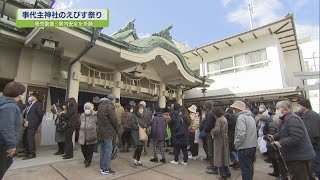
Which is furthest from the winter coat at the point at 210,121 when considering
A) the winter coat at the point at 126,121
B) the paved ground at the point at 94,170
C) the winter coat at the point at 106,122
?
the winter coat at the point at 126,121

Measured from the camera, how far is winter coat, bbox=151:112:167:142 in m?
5.99

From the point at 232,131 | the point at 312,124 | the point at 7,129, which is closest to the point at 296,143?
the point at 312,124

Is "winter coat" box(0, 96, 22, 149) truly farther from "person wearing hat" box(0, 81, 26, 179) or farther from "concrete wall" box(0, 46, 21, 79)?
"concrete wall" box(0, 46, 21, 79)

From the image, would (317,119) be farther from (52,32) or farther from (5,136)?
(52,32)

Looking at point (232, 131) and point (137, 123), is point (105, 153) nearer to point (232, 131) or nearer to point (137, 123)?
point (137, 123)

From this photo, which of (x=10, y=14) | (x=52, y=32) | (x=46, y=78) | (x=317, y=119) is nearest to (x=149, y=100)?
(x=46, y=78)

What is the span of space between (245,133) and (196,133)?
2.92 m

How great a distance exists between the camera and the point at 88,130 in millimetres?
5105

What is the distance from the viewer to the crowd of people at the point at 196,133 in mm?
3301

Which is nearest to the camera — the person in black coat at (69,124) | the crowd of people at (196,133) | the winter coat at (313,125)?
the crowd of people at (196,133)

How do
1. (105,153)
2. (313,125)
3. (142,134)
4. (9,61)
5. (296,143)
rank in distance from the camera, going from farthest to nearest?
(9,61), (142,134), (105,153), (313,125), (296,143)

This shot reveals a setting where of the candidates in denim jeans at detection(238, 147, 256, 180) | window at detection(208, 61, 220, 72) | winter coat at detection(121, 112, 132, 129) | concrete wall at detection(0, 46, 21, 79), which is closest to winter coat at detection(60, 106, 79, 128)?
winter coat at detection(121, 112, 132, 129)

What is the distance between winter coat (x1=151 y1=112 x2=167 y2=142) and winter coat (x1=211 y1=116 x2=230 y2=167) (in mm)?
1704

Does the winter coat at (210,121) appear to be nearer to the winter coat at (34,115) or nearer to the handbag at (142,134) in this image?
the handbag at (142,134)
